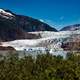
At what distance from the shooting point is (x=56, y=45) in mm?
127562

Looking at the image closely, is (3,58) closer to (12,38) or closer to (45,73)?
(45,73)

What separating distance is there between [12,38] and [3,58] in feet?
428

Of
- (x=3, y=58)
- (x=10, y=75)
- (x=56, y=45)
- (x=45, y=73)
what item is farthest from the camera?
(x=56, y=45)

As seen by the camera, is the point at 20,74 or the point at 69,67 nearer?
the point at 20,74

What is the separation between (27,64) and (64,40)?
373 ft

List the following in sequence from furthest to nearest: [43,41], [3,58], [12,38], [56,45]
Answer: [12,38] < [43,41] < [56,45] < [3,58]

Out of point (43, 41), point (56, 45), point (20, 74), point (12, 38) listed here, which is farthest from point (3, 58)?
point (12, 38)

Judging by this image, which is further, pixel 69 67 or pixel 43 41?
pixel 43 41

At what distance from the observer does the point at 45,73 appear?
1762 cm

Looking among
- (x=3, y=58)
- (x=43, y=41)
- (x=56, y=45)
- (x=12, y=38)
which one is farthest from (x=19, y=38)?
(x=3, y=58)

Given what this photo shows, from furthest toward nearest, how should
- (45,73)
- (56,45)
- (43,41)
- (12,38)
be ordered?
(12,38) → (43,41) → (56,45) → (45,73)

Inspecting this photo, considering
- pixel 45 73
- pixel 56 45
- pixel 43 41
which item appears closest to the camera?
pixel 45 73

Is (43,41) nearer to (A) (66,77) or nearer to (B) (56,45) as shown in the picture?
(B) (56,45)

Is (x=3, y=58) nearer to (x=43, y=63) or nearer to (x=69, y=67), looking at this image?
(x=43, y=63)
